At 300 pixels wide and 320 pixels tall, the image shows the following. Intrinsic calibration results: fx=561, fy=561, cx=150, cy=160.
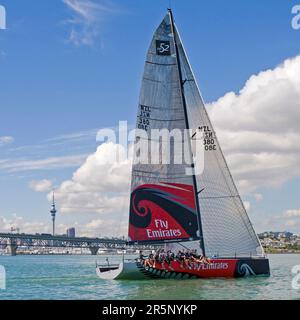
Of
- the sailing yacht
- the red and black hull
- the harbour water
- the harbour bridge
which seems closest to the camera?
the harbour water

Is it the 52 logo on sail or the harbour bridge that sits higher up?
the 52 logo on sail

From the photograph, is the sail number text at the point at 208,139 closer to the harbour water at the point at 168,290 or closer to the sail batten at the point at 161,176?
the sail batten at the point at 161,176

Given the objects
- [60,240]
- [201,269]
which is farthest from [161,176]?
[60,240]

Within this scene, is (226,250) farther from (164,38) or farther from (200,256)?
(164,38)

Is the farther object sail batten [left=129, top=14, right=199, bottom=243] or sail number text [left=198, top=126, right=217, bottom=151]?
sail number text [left=198, top=126, right=217, bottom=151]

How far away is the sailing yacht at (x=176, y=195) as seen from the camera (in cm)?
2736

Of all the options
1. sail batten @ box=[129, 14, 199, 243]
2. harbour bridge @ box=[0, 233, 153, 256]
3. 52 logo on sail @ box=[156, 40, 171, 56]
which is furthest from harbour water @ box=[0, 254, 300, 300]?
harbour bridge @ box=[0, 233, 153, 256]

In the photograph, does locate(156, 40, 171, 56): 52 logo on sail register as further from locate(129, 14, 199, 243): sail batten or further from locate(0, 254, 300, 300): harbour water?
locate(0, 254, 300, 300): harbour water

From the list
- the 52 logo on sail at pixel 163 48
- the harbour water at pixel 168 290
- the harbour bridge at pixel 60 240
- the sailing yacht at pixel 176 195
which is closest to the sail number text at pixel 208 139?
the sailing yacht at pixel 176 195

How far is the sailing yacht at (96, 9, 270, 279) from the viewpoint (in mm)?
27359

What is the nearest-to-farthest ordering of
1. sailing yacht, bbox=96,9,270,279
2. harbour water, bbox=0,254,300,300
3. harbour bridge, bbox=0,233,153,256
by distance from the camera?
1. harbour water, bbox=0,254,300,300
2. sailing yacht, bbox=96,9,270,279
3. harbour bridge, bbox=0,233,153,256

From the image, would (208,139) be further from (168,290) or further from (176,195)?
(168,290)

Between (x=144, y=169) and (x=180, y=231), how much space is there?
351 centimetres
